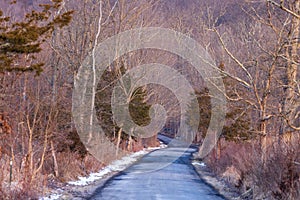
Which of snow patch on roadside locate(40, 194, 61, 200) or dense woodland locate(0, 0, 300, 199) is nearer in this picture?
dense woodland locate(0, 0, 300, 199)

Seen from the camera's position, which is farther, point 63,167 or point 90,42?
point 90,42

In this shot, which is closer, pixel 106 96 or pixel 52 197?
pixel 52 197

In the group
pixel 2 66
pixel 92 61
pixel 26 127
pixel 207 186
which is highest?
pixel 92 61

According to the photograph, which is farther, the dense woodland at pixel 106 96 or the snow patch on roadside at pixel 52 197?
the snow patch on roadside at pixel 52 197

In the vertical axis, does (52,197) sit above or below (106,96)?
below

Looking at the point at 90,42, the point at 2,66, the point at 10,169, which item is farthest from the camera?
the point at 90,42

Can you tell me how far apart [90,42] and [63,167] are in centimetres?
873

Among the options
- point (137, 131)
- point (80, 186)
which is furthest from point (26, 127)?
point (137, 131)

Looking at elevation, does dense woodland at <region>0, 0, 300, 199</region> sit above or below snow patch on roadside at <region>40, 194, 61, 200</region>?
above

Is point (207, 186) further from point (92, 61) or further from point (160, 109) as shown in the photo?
point (160, 109)

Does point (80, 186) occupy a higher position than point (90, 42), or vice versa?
point (90, 42)

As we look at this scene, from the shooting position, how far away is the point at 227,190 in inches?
730

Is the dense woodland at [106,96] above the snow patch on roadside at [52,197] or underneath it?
above

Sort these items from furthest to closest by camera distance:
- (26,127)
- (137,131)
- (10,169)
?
(137,131) → (26,127) → (10,169)
